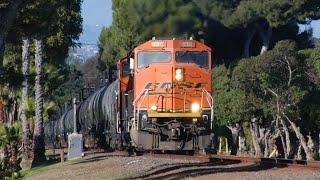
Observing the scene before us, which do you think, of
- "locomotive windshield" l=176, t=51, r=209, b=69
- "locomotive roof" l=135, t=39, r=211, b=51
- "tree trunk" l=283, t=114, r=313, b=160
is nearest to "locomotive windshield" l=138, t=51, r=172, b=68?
"locomotive roof" l=135, t=39, r=211, b=51

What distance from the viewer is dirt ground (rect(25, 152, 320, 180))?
14.8 m

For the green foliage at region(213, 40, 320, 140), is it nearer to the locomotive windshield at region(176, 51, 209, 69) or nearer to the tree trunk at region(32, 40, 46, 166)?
the tree trunk at region(32, 40, 46, 166)

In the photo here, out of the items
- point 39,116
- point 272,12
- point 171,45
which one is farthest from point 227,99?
point 171,45

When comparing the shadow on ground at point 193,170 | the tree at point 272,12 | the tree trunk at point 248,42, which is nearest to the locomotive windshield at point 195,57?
the shadow on ground at point 193,170

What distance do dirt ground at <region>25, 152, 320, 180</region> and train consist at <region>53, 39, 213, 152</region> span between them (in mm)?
918

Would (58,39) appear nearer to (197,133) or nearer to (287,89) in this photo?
(287,89)

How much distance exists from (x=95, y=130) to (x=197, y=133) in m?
13.7

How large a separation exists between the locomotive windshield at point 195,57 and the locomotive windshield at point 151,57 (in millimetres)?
347

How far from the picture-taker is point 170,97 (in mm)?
20750

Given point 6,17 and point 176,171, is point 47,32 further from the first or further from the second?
point 6,17

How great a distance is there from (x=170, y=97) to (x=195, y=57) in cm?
160

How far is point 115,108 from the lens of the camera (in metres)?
25.1

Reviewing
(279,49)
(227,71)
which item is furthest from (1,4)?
(227,71)

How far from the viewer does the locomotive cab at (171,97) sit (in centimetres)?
2030
